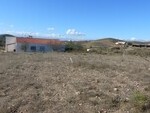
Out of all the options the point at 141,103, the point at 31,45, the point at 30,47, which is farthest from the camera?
the point at 31,45

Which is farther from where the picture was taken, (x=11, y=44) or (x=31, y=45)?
(x=11, y=44)

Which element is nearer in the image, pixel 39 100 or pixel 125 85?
pixel 39 100

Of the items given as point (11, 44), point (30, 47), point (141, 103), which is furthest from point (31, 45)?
point (141, 103)

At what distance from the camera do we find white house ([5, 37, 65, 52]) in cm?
7119

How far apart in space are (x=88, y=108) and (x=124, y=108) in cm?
102

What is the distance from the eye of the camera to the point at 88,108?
9.19 m

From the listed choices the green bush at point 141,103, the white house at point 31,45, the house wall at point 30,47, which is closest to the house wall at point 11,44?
the white house at point 31,45

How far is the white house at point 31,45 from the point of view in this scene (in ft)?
234

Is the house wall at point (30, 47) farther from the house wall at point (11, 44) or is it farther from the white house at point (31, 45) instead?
the house wall at point (11, 44)

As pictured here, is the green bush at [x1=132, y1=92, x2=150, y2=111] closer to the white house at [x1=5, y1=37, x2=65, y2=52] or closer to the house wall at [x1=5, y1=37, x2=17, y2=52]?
the white house at [x1=5, y1=37, x2=65, y2=52]

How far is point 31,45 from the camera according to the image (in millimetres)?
73062

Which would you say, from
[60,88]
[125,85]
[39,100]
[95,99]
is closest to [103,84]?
[125,85]

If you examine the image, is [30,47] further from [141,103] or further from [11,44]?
[141,103]

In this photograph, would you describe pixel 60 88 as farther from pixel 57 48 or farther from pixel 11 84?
pixel 57 48
